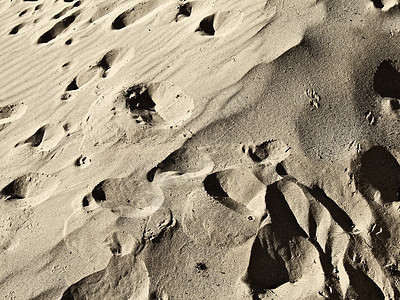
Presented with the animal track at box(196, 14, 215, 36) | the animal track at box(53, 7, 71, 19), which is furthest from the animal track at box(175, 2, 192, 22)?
the animal track at box(53, 7, 71, 19)

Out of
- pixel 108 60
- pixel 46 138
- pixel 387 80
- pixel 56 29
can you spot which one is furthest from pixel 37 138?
pixel 387 80

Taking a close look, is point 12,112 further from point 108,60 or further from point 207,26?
point 207,26

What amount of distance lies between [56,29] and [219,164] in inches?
79.8

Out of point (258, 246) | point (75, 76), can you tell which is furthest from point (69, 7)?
point (258, 246)

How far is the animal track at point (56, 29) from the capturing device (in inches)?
135

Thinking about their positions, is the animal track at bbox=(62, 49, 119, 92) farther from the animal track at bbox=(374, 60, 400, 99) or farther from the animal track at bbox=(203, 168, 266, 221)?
the animal track at bbox=(374, 60, 400, 99)

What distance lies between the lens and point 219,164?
2.26 m

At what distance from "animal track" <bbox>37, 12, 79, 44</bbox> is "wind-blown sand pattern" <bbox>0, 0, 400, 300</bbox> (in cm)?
63

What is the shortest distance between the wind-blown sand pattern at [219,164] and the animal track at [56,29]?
63 cm

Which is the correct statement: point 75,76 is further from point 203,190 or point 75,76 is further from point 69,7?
point 203,190

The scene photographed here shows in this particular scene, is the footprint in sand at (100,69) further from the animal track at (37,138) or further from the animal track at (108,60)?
the animal track at (37,138)

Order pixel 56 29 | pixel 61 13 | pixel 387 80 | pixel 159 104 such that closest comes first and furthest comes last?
pixel 387 80, pixel 159 104, pixel 56 29, pixel 61 13

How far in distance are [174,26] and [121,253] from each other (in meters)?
1.62

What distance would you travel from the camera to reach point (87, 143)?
98.7 inches
